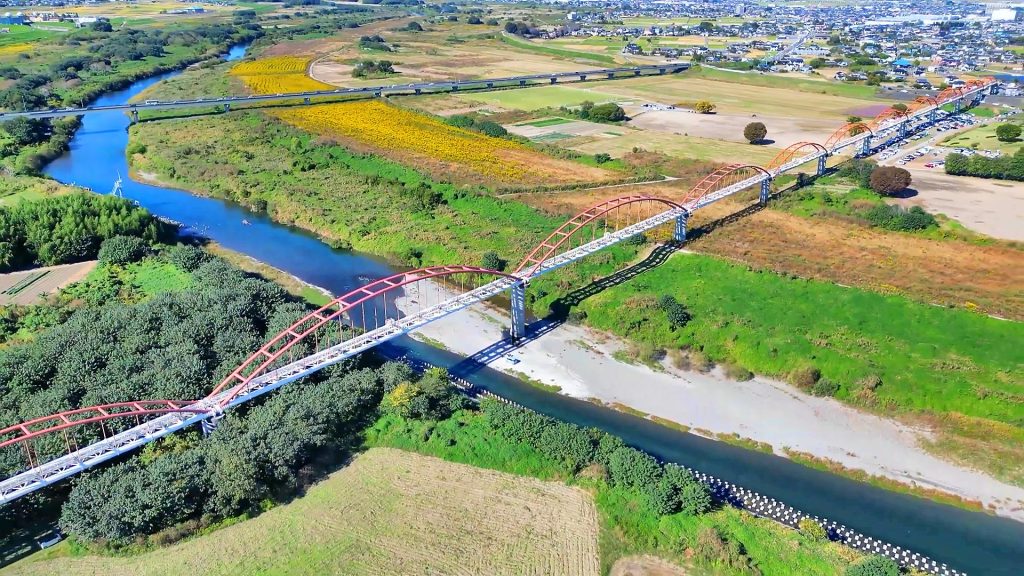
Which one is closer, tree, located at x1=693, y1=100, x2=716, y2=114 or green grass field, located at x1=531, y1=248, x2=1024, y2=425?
green grass field, located at x1=531, y1=248, x2=1024, y2=425

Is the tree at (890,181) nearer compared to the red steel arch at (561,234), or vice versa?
the red steel arch at (561,234)

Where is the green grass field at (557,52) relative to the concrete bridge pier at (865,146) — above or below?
above

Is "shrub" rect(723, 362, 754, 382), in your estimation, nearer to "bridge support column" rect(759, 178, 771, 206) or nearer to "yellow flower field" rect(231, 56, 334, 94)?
"bridge support column" rect(759, 178, 771, 206)

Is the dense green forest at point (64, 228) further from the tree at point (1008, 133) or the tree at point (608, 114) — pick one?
the tree at point (1008, 133)

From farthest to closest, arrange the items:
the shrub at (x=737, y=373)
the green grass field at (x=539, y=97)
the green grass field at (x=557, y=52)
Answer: the green grass field at (x=557, y=52), the green grass field at (x=539, y=97), the shrub at (x=737, y=373)

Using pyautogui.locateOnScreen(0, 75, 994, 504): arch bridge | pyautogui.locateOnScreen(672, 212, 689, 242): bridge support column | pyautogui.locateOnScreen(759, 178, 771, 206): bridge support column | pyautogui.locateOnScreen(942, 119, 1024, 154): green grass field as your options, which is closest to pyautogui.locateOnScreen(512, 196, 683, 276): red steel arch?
pyautogui.locateOnScreen(0, 75, 994, 504): arch bridge

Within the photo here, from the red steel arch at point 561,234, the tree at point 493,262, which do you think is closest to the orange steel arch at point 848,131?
the red steel arch at point 561,234
